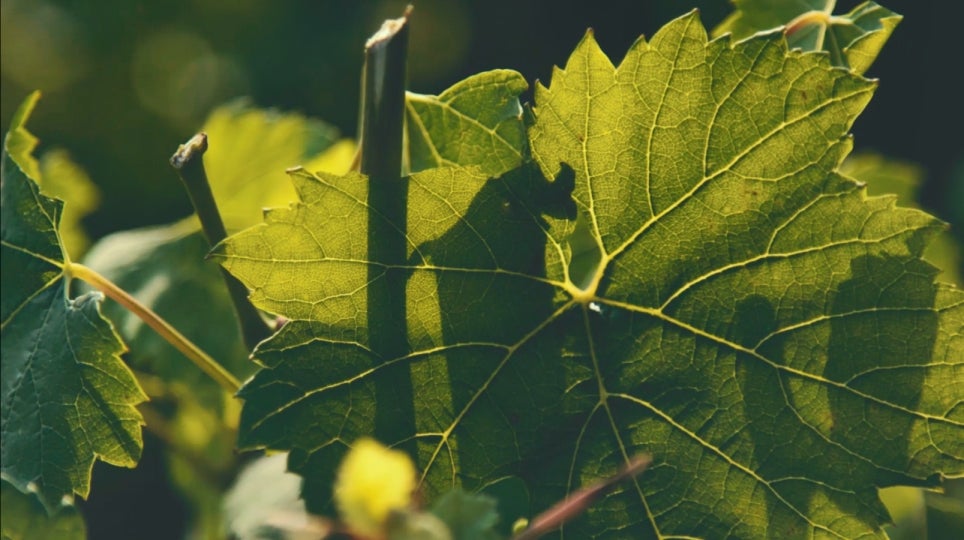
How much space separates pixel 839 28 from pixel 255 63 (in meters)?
3.45

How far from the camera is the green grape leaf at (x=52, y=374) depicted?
2.51 ft

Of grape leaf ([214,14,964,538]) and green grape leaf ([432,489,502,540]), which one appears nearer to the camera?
green grape leaf ([432,489,502,540])

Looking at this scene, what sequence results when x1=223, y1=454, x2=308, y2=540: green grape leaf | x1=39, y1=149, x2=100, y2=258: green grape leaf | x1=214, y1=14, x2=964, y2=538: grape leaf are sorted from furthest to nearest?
1. x1=39, y1=149, x2=100, y2=258: green grape leaf
2. x1=223, y1=454, x2=308, y2=540: green grape leaf
3. x1=214, y1=14, x2=964, y2=538: grape leaf

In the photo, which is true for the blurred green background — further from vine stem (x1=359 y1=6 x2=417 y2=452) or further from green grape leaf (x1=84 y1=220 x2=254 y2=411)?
vine stem (x1=359 y1=6 x2=417 y2=452)

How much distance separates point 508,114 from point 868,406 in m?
0.34

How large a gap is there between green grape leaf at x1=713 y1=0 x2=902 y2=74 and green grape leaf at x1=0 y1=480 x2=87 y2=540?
714 mm

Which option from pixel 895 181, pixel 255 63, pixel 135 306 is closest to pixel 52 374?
pixel 135 306

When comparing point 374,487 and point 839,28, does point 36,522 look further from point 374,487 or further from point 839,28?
point 839,28

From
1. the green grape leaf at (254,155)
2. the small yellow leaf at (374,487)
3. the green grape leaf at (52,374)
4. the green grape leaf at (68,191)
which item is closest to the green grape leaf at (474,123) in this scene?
the green grape leaf at (52,374)

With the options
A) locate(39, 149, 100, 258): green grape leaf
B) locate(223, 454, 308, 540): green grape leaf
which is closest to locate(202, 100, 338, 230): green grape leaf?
locate(39, 149, 100, 258): green grape leaf

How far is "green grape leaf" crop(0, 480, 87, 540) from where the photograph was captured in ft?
2.83

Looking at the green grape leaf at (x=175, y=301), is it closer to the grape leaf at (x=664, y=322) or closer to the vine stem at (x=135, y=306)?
the vine stem at (x=135, y=306)

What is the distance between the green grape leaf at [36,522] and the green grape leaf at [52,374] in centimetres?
4

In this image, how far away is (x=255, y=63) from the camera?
3.98 meters
